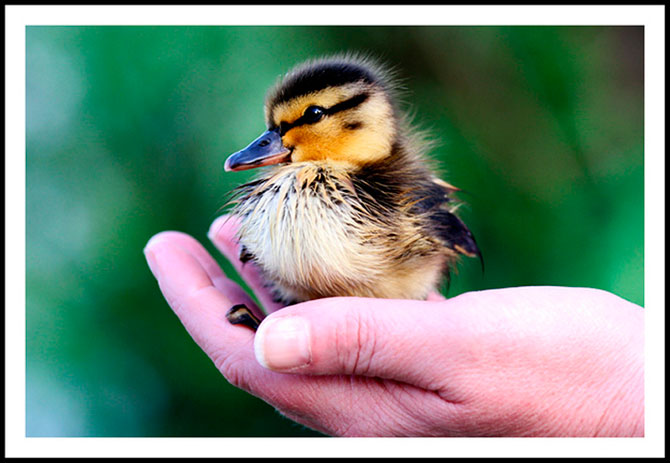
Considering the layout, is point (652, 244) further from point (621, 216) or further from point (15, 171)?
point (15, 171)

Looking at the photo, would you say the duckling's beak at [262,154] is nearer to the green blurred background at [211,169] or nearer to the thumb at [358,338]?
the thumb at [358,338]

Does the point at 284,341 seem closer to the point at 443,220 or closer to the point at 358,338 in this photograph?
the point at 358,338

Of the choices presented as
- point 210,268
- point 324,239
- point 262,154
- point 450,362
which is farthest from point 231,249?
point 450,362

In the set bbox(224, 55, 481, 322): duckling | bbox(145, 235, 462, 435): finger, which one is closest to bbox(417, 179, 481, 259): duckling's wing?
bbox(224, 55, 481, 322): duckling

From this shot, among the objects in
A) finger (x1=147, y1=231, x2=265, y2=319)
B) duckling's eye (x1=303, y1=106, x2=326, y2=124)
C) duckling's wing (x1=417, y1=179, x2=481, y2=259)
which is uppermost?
duckling's eye (x1=303, y1=106, x2=326, y2=124)

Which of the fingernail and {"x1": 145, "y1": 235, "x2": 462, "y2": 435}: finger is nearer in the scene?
the fingernail

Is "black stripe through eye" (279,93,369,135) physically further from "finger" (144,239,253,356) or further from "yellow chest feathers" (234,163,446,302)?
"finger" (144,239,253,356)

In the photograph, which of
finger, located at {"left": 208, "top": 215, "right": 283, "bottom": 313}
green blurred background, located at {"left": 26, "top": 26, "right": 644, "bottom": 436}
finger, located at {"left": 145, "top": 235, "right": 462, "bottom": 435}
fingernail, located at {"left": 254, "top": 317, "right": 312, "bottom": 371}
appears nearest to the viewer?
fingernail, located at {"left": 254, "top": 317, "right": 312, "bottom": 371}

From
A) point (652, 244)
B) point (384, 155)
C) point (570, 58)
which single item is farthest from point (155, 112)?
point (652, 244)
